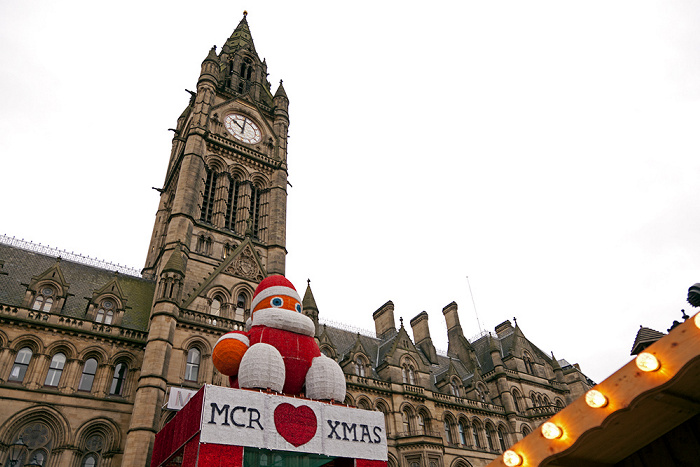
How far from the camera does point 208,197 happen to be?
31016 millimetres

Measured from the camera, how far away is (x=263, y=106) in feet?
132

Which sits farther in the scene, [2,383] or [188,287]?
[188,287]

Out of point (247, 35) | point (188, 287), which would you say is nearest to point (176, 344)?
point (188, 287)

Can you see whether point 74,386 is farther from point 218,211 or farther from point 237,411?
point 218,211

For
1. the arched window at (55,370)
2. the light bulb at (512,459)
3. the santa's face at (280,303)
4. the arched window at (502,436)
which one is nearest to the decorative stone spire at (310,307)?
the santa's face at (280,303)

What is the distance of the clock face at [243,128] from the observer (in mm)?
35594

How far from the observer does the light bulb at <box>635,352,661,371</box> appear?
4730mm

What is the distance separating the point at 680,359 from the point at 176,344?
2086cm

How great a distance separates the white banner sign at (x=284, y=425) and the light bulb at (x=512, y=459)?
918 cm

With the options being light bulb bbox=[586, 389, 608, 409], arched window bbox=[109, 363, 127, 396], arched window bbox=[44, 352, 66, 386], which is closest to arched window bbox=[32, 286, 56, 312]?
arched window bbox=[44, 352, 66, 386]

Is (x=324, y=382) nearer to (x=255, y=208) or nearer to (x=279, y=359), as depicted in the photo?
(x=279, y=359)

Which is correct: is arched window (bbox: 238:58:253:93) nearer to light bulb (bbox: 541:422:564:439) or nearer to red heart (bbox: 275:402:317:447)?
red heart (bbox: 275:402:317:447)

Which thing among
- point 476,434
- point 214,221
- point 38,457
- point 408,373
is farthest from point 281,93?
point 38,457

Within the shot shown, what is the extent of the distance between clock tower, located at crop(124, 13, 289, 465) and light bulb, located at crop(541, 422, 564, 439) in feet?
57.0
